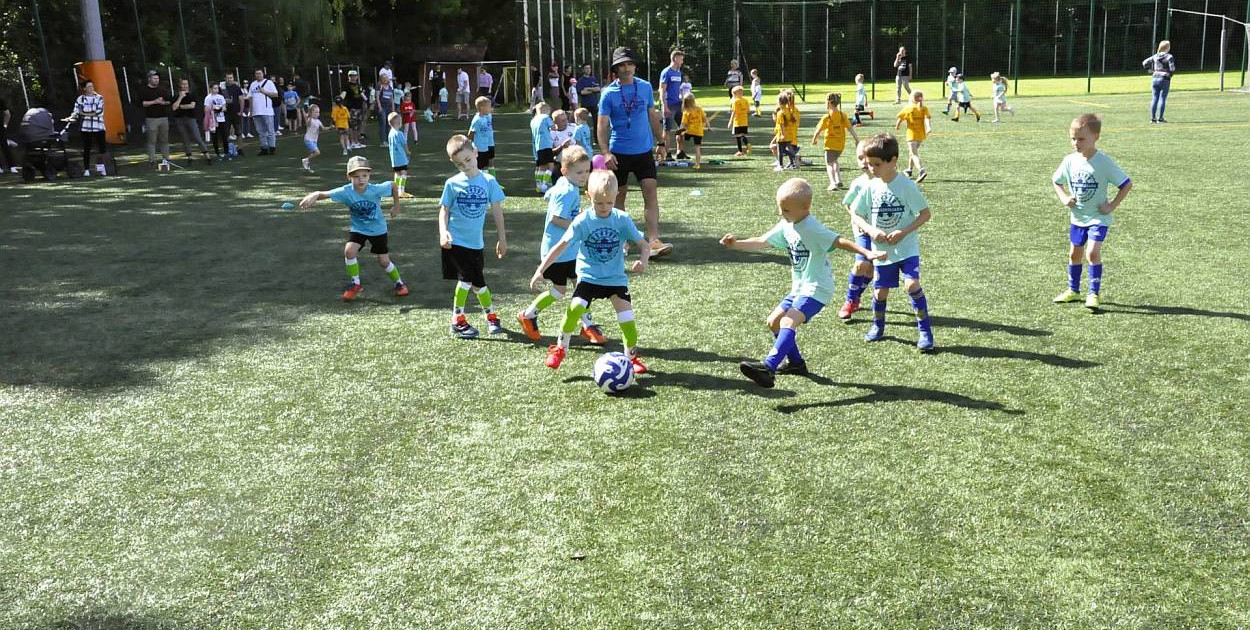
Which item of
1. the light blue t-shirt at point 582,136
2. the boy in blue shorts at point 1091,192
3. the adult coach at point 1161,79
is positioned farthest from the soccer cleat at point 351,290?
the adult coach at point 1161,79

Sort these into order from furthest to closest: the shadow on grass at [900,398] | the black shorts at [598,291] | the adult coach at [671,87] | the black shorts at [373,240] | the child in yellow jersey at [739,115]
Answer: the child in yellow jersey at [739,115] < the adult coach at [671,87] < the black shorts at [373,240] < the black shorts at [598,291] < the shadow on grass at [900,398]

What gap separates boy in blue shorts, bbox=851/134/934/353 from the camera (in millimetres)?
7793

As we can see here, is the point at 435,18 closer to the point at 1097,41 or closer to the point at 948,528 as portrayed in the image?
the point at 1097,41

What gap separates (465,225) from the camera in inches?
341

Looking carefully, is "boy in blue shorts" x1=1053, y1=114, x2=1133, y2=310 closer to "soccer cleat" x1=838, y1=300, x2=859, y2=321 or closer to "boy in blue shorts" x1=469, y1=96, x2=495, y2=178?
"soccer cleat" x1=838, y1=300, x2=859, y2=321

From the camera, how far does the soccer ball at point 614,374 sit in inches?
279

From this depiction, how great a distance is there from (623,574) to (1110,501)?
2.61 metres

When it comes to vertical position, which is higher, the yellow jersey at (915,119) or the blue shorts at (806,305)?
the yellow jersey at (915,119)

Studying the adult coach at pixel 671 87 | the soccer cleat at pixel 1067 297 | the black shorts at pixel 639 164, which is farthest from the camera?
the adult coach at pixel 671 87

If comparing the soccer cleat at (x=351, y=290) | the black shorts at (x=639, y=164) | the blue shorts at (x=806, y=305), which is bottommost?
the soccer cleat at (x=351, y=290)

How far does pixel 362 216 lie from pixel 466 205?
6.69ft

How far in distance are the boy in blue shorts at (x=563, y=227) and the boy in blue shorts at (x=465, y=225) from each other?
0.45 m

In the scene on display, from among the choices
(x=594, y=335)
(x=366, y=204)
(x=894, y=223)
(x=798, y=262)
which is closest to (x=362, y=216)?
(x=366, y=204)

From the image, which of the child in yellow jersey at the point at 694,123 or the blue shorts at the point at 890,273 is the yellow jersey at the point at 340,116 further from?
the blue shorts at the point at 890,273
